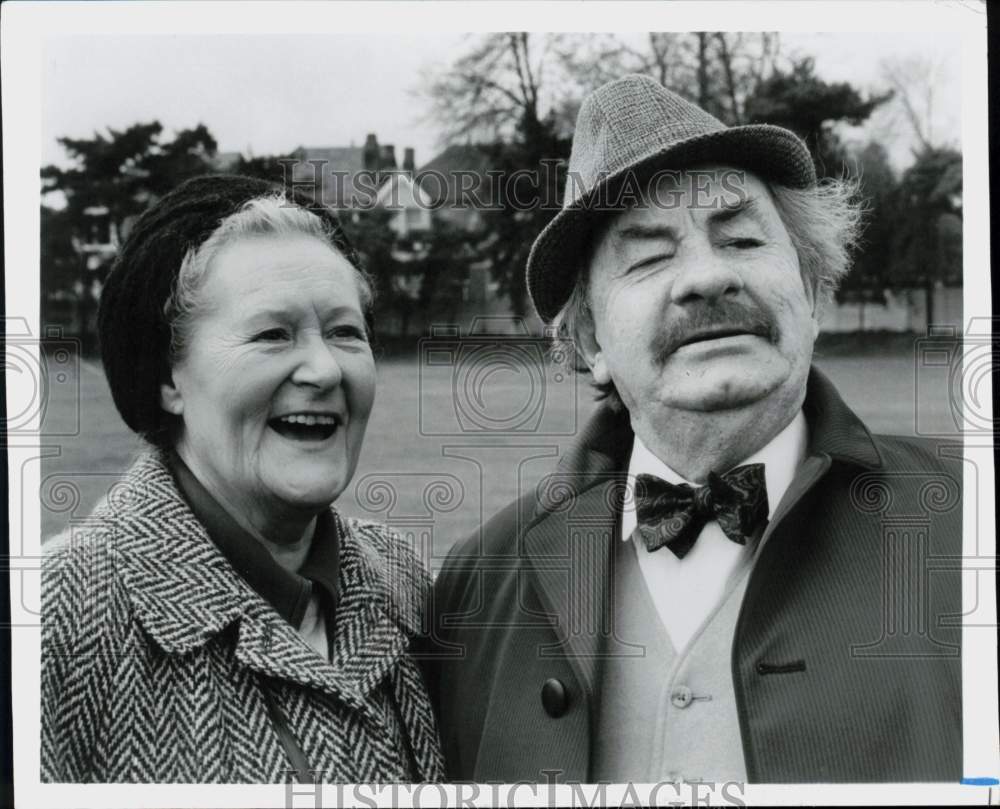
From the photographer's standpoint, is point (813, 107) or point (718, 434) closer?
point (718, 434)

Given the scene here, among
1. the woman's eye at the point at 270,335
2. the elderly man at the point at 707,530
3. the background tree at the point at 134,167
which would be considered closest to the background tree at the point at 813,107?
the elderly man at the point at 707,530

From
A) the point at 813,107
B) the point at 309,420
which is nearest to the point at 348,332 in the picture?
the point at 309,420

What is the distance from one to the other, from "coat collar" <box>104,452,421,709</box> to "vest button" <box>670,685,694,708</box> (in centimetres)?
88

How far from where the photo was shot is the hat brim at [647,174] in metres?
3.70

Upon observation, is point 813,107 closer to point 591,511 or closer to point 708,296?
point 708,296

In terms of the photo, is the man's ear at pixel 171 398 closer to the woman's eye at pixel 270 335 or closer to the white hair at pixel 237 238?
the white hair at pixel 237 238

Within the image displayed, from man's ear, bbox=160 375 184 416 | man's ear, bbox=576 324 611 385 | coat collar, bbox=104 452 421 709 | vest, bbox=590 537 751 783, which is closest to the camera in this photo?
coat collar, bbox=104 452 421 709

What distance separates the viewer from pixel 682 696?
3.62 m

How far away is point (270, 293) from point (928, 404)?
2204 millimetres

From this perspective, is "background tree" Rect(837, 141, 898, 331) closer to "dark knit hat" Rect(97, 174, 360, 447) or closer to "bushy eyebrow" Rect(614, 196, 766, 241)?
"bushy eyebrow" Rect(614, 196, 766, 241)

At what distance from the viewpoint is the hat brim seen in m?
3.70

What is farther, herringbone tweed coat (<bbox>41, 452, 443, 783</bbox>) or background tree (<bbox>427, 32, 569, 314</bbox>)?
background tree (<bbox>427, 32, 569, 314</bbox>)

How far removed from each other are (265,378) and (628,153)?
1338 millimetres

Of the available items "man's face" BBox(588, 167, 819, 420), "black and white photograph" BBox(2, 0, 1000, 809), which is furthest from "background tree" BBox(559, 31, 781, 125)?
"man's face" BBox(588, 167, 819, 420)
